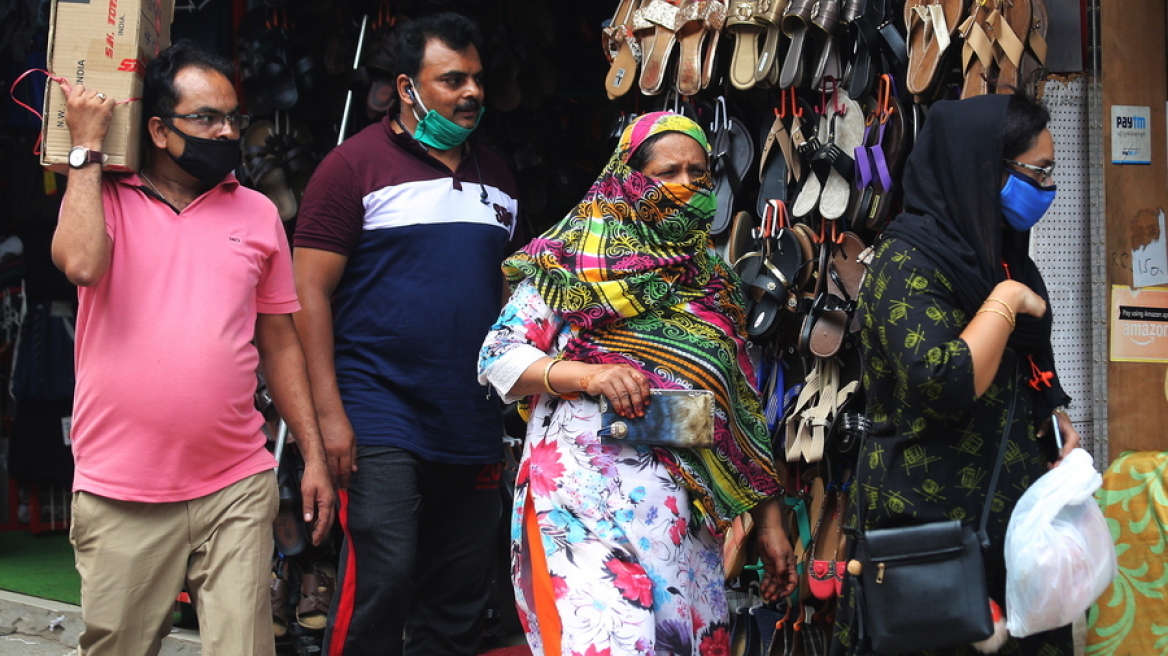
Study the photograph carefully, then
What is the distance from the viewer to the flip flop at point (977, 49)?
360 centimetres

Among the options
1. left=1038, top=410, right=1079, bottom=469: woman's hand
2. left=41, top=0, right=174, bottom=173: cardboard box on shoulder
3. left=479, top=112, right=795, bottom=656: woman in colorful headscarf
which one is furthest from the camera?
left=41, top=0, right=174, bottom=173: cardboard box on shoulder

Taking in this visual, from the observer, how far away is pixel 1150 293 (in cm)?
385

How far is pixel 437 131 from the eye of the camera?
12.6 ft

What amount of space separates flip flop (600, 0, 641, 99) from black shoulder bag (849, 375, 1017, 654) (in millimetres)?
2706

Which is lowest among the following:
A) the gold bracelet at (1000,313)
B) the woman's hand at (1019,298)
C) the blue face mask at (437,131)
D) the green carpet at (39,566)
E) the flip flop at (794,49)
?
the green carpet at (39,566)

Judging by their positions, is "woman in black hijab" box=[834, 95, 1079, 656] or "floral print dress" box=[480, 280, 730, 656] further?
"floral print dress" box=[480, 280, 730, 656]

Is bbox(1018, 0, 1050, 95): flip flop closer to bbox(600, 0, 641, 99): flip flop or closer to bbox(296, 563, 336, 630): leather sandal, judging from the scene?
bbox(600, 0, 641, 99): flip flop

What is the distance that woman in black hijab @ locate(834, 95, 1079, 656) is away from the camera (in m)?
2.54

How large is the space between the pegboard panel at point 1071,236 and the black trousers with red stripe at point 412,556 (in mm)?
1943

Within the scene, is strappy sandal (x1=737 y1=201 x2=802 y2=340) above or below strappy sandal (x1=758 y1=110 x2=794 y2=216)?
below

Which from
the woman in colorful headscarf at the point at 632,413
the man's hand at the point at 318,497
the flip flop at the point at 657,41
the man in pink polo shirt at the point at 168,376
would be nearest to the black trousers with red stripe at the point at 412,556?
the man's hand at the point at 318,497

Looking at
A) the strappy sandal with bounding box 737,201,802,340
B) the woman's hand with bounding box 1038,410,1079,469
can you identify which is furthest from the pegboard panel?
the woman's hand with bounding box 1038,410,1079,469

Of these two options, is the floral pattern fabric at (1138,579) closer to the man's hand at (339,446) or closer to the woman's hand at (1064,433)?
the woman's hand at (1064,433)

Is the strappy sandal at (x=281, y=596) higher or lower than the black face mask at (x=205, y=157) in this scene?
lower
